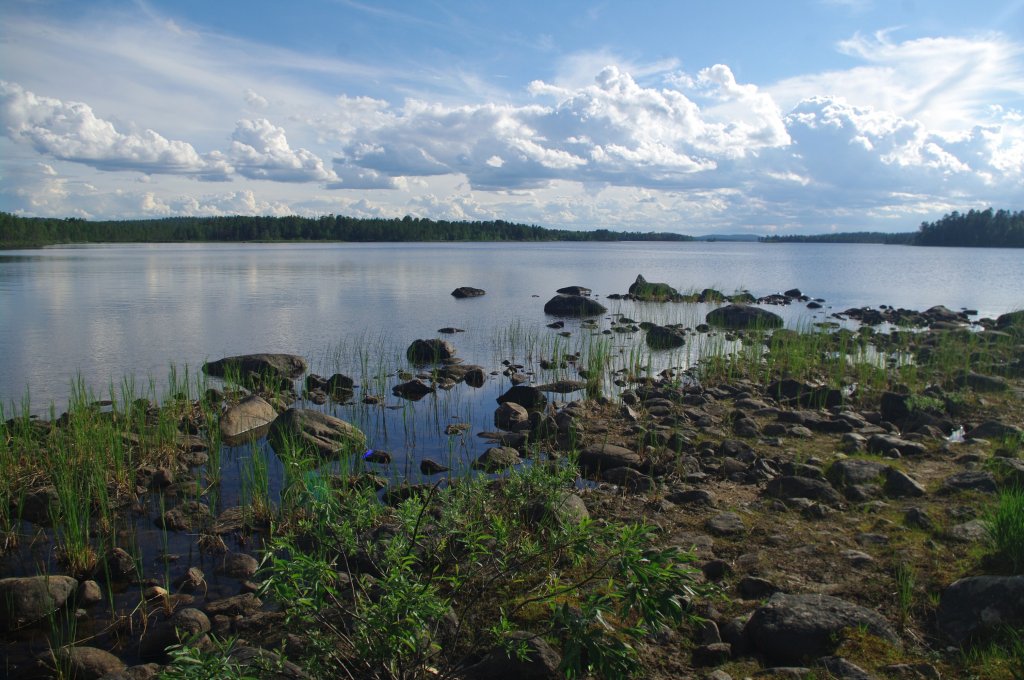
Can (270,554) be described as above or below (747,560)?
above

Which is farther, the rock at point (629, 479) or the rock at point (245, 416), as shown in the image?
the rock at point (245, 416)

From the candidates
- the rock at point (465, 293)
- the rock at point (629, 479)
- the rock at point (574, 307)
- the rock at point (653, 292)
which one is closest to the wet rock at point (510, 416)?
the rock at point (629, 479)

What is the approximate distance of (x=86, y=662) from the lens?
19.1 feet

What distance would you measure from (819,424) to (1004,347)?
44.2ft

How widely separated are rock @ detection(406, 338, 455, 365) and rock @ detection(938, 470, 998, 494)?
579 inches

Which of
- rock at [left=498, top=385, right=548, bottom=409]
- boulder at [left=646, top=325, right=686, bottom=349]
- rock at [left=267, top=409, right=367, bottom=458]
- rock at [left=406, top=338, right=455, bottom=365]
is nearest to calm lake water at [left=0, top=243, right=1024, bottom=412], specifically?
rock at [left=406, top=338, right=455, bottom=365]

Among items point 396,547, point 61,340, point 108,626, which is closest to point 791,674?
point 396,547

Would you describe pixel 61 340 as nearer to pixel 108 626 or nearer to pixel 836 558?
pixel 108 626

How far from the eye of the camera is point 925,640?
5.56m

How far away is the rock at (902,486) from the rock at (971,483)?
278 mm

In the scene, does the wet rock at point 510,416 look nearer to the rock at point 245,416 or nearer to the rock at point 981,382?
the rock at point 245,416

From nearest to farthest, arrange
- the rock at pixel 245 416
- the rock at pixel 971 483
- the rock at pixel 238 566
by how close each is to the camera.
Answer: the rock at pixel 238 566 → the rock at pixel 971 483 → the rock at pixel 245 416

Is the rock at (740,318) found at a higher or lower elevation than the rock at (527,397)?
higher

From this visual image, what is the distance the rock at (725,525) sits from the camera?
799cm
